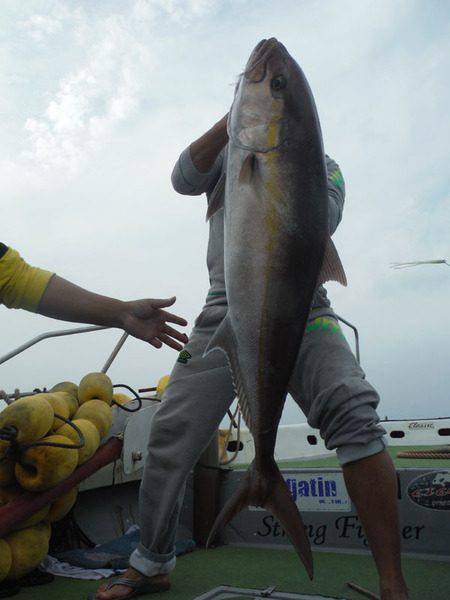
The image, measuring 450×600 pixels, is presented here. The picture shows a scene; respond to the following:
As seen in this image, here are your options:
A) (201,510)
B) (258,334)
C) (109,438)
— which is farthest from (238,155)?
(201,510)

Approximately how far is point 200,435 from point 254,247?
118 centimetres

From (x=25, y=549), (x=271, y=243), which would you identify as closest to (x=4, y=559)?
(x=25, y=549)

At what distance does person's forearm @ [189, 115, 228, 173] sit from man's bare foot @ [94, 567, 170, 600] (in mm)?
1974

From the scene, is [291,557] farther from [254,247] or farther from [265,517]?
[254,247]

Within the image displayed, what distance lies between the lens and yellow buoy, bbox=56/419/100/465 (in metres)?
3.03

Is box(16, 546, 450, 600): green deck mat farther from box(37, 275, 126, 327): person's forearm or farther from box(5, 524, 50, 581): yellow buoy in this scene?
box(37, 275, 126, 327): person's forearm

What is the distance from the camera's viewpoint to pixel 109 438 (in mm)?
3488

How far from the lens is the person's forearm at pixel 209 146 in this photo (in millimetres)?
2588

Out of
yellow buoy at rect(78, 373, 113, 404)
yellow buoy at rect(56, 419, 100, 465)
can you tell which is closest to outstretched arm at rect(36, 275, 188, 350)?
yellow buoy at rect(56, 419, 100, 465)

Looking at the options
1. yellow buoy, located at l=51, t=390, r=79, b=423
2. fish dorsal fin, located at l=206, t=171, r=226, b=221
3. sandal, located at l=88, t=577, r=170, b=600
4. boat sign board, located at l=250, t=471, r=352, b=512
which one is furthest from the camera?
boat sign board, located at l=250, t=471, r=352, b=512

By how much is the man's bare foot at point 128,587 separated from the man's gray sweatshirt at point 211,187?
4.45 feet

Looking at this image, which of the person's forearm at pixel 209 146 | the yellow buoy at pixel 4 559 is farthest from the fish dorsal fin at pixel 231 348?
the yellow buoy at pixel 4 559

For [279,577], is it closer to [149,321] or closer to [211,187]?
[149,321]

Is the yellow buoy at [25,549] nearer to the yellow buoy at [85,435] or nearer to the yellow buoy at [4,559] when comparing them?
the yellow buoy at [4,559]
